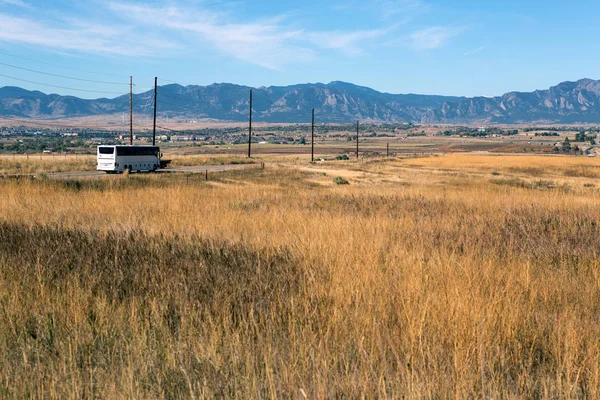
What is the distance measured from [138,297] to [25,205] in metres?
11.1

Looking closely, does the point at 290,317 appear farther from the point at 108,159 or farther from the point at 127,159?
the point at 127,159

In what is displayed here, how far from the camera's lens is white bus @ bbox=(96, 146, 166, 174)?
47.7m

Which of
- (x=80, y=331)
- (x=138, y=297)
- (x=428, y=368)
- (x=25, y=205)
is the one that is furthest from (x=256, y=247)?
(x=25, y=205)

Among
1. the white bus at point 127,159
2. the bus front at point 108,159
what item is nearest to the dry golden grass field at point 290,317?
the bus front at point 108,159

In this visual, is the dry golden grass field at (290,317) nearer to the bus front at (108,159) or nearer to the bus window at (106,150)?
the bus front at (108,159)

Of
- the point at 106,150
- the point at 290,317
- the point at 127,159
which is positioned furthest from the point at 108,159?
the point at 290,317

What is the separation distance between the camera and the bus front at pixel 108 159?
47.5 metres

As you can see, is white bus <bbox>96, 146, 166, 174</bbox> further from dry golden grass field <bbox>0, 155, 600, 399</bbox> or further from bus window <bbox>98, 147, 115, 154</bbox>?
dry golden grass field <bbox>0, 155, 600, 399</bbox>

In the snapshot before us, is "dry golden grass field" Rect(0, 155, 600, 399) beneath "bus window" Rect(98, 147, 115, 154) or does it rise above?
beneath

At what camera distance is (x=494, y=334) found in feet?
14.3

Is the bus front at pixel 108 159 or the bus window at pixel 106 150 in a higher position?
the bus window at pixel 106 150

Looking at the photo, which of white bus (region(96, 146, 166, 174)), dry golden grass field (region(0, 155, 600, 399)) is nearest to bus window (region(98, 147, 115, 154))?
white bus (region(96, 146, 166, 174))

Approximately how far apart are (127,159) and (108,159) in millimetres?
1768

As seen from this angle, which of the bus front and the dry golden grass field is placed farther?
the bus front
